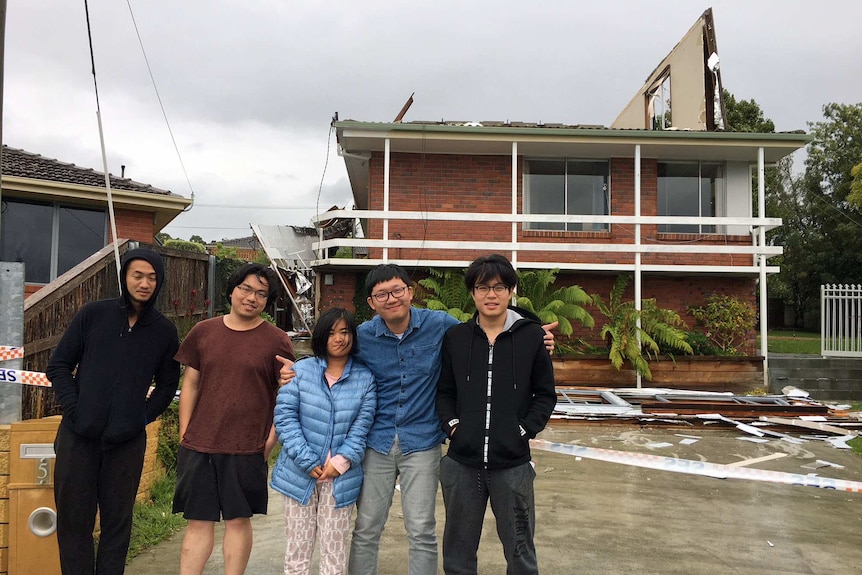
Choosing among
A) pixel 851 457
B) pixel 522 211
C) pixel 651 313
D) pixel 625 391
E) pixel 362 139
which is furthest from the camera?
pixel 522 211

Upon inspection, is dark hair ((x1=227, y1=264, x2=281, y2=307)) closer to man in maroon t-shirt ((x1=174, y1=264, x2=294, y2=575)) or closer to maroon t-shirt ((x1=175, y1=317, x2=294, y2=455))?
man in maroon t-shirt ((x1=174, y1=264, x2=294, y2=575))

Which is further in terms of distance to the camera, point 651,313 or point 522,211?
point 522,211

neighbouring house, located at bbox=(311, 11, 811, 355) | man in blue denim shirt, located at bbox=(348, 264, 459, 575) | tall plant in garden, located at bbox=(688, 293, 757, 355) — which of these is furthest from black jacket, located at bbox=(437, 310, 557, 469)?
tall plant in garden, located at bbox=(688, 293, 757, 355)

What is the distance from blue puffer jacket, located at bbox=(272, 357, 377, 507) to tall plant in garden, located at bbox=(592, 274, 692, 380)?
7740 millimetres

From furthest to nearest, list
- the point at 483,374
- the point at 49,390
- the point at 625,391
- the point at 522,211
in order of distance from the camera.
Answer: the point at 522,211 < the point at 625,391 < the point at 49,390 < the point at 483,374

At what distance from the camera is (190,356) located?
2.84 metres

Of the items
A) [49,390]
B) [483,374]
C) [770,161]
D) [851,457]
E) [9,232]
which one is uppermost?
[770,161]

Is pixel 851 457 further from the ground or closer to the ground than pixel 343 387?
closer to the ground

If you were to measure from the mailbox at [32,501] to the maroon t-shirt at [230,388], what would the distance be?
93cm

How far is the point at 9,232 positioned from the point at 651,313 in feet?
40.5

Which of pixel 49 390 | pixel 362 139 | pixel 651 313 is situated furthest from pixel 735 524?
pixel 362 139

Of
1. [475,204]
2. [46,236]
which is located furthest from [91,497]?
[46,236]

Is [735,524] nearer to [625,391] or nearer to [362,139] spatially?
[625,391]

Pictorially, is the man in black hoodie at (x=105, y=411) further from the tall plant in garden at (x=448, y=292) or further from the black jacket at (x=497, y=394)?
the tall plant in garden at (x=448, y=292)
